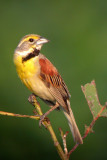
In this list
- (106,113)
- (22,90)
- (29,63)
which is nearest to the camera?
(106,113)

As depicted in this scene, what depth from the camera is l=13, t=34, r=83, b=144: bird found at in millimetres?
2857

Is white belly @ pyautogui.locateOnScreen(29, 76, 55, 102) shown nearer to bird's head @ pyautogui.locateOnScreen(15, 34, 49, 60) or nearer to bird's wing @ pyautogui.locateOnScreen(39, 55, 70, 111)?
bird's wing @ pyautogui.locateOnScreen(39, 55, 70, 111)

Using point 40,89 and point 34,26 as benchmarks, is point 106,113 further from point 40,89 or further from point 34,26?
point 34,26

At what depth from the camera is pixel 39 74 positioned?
298 cm

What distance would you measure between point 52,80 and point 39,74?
14 cm

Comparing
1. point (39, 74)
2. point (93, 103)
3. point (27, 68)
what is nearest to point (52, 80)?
point (39, 74)

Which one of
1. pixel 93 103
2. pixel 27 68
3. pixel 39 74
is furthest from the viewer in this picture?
pixel 39 74

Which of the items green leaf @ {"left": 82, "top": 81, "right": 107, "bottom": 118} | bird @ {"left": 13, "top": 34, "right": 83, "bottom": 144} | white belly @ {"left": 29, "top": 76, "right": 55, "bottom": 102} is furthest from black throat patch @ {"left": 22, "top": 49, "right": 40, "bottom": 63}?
green leaf @ {"left": 82, "top": 81, "right": 107, "bottom": 118}

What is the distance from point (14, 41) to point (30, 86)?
2626 mm

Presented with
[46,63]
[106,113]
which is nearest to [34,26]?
[46,63]

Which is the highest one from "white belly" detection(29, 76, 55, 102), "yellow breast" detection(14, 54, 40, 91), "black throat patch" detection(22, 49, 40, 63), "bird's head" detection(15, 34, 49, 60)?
"bird's head" detection(15, 34, 49, 60)

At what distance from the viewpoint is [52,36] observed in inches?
224

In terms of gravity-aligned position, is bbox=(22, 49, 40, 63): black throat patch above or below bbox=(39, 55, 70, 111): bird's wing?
above

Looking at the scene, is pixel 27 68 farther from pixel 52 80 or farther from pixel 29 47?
pixel 52 80
